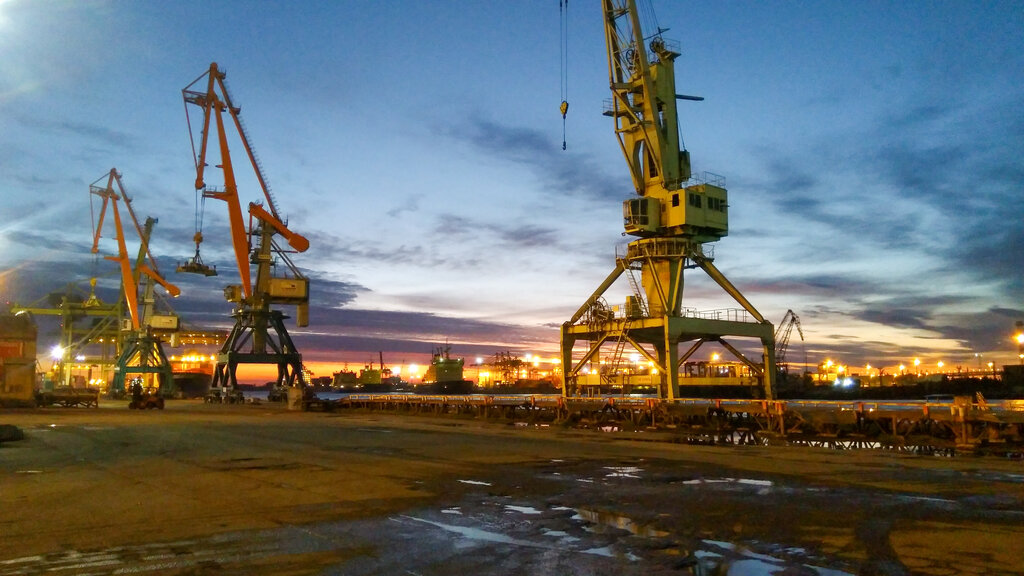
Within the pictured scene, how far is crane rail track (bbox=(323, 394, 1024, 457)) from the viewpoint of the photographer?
2248cm

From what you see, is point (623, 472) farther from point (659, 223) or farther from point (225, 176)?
point (225, 176)

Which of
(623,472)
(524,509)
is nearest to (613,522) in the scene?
(524,509)

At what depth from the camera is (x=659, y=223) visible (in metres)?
43.6

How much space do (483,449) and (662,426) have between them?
43.1 ft

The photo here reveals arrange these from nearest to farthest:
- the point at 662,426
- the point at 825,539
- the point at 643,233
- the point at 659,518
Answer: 1. the point at 825,539
2. the point at 659,518
3. the point at 662,426
4. the point at 643,233

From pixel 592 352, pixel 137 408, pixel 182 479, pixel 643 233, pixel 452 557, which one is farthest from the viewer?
pixel 137 408

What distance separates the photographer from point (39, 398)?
56.4 metres

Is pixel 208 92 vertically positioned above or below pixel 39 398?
above

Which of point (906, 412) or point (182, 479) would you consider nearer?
point (182, 479)

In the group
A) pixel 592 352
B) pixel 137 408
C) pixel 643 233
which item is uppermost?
pixel 643 233

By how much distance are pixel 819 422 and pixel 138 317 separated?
3569 inches

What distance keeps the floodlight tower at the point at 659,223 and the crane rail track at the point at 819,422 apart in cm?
908

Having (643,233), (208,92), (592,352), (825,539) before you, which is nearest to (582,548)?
(825,539)

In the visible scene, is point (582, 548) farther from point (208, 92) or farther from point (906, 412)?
point (208, 92)
